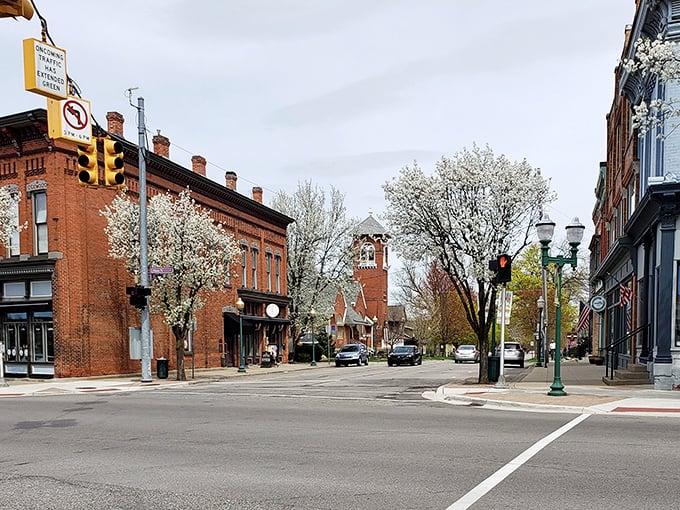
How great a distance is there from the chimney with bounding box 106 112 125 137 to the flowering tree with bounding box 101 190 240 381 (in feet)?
12.7

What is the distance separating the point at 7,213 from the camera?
84.2 ft

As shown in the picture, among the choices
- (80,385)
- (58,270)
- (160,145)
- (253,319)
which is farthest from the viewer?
(253,319)

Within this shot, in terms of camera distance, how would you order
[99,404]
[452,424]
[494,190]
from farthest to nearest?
[494,190] < [99,404] < [452,424]

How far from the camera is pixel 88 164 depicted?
1355 centimetres

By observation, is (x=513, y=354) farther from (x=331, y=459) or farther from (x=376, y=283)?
(x=376, y=283)

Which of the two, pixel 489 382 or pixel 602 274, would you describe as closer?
pixel 489 382

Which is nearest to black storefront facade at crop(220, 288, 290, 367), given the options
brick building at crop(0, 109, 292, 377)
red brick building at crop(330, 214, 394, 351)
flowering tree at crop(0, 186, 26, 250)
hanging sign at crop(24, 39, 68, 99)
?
brick building at crop(0, 109, 292, 377)

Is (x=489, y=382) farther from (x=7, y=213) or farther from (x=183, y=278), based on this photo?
(x=7, y=213)

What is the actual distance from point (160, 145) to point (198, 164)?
4.16 m

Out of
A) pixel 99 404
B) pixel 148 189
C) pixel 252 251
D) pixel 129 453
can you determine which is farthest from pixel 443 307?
pixel 129 453

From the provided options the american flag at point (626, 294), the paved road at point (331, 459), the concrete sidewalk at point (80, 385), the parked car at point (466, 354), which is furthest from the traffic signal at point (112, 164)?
the parked car at point (466, 354)

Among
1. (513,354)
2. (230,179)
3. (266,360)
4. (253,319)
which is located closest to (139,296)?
(253,319)

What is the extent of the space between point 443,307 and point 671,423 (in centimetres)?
5507

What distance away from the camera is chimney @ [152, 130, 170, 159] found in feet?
111
